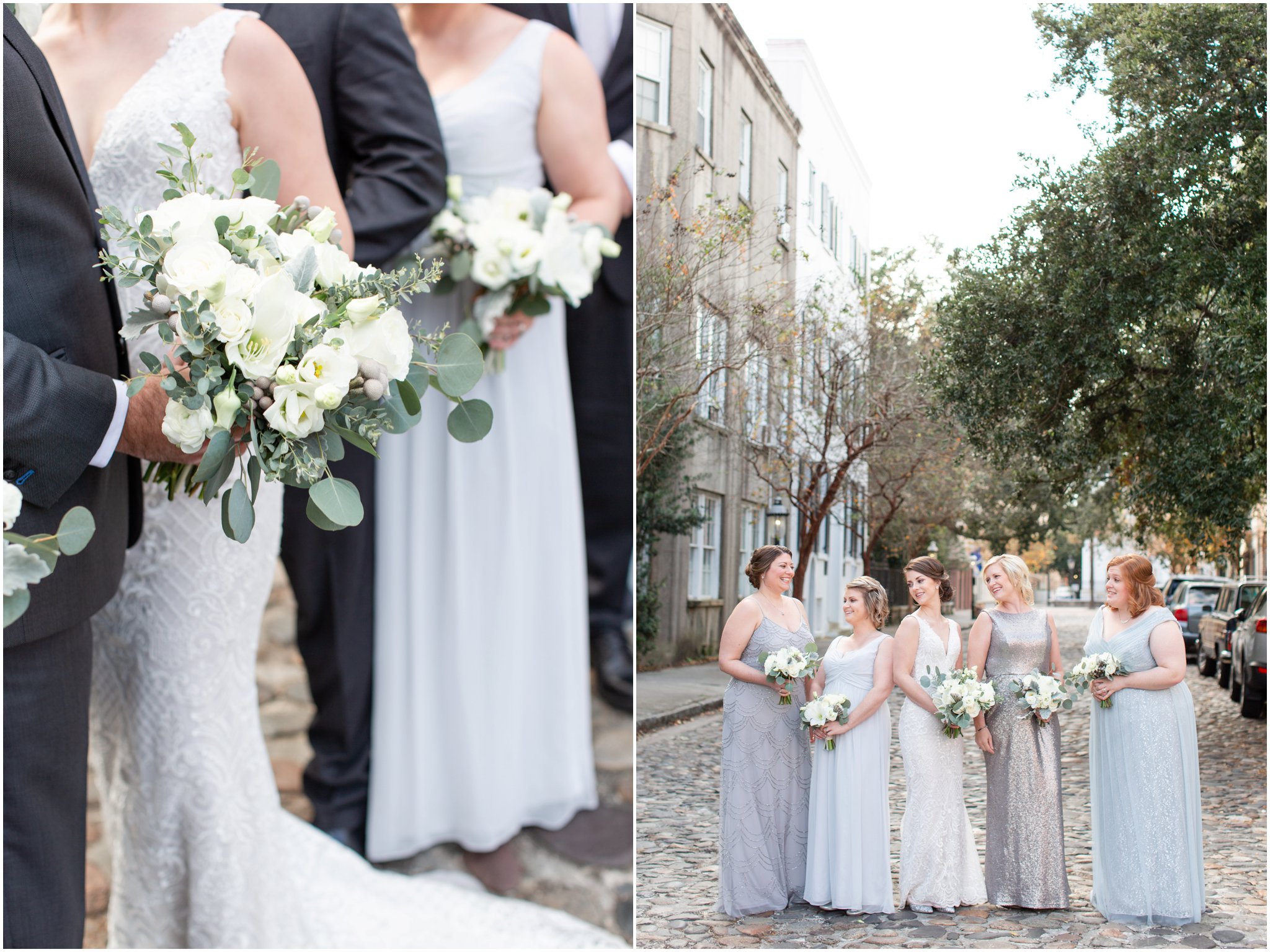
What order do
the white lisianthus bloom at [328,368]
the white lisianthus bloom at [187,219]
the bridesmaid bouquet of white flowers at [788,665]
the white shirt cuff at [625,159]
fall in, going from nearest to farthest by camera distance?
the white lisianthus bloom at [328,368], the white lisianthus bloom at [187,219], the white shirt cuff at [625,159], the bridesmaid bouquet of white flowers at [788,665]

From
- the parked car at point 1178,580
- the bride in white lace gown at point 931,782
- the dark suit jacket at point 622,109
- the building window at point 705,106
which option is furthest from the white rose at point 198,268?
the parked car at point 1178,580

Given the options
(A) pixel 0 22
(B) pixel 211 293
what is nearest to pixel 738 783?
(B) pixel 211 293

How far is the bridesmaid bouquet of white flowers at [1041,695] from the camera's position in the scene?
3.44 m

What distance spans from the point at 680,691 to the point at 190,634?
1547 millimetres

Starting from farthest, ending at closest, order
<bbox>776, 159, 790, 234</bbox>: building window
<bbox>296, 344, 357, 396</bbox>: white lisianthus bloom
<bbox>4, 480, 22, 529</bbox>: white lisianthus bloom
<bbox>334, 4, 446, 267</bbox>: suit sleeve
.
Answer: <bbox>776, 159, 790, 234</bbox>: building window → <bbox>334, 4, 446, 267</bbox>: suit sleeve → <bbox>296, 344, 357, 396</bbox>: white lisianthus bloom → <bbox>4, 480, 22, 529</bbox>: white lisianthus bloom

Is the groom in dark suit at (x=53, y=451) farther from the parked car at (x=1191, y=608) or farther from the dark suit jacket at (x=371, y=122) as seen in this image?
the parked car at (x=1191, y=608)

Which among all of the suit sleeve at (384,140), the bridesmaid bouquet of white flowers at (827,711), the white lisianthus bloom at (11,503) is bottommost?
the bridesmaid bouquet of white flowers at (827,711)

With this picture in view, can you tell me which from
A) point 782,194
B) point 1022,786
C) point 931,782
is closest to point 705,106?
point 782,194

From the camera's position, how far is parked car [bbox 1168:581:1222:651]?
3450mm

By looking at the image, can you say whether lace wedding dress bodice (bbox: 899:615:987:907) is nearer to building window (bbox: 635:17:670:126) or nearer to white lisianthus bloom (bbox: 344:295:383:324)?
Result: building window (bbox: 635:17:670:126)

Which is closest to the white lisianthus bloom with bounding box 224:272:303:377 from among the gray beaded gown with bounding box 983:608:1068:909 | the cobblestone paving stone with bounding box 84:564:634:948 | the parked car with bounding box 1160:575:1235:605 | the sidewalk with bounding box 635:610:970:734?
the cobblestone paving stone with bounding box 84:564:634:948

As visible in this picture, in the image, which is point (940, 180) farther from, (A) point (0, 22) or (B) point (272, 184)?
(A) point (0, 22)

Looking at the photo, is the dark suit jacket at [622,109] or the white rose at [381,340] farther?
the dark suit jacket at [622,109]

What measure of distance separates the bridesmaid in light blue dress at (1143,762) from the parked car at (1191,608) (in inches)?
1.9
